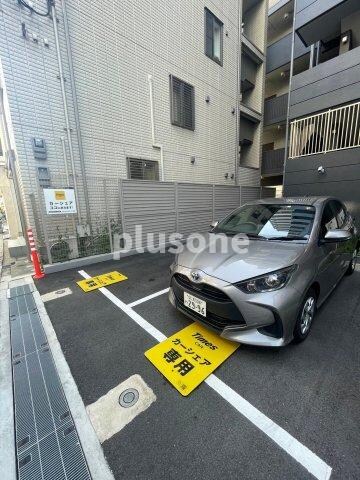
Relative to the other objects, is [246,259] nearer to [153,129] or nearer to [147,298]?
[147,298]

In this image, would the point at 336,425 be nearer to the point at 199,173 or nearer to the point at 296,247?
the point at 296,247

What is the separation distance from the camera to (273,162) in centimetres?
1148

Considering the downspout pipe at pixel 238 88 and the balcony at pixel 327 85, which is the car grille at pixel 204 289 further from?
the downspout pipe at pixel 238 88

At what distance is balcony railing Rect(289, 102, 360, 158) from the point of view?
21.4ft

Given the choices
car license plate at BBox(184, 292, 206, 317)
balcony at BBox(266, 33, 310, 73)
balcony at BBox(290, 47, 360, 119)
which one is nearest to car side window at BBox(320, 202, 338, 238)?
car license plate at BBox(184, 292, 206, 317)

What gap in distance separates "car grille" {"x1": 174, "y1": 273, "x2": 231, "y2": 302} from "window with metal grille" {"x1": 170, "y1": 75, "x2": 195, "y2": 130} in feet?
21.5

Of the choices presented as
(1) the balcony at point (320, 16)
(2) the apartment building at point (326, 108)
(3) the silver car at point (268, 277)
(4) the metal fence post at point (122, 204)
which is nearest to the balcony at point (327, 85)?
(2) the apartment building at point (326, 108)

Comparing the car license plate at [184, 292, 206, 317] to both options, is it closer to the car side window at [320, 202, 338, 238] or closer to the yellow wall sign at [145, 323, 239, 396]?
the yellow wall sign at [145, 323, 239, 396]

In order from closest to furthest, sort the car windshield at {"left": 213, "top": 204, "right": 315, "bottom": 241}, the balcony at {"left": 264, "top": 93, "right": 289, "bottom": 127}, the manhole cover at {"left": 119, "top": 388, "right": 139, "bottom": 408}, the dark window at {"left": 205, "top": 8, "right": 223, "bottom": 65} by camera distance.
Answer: the manhole cover at {"left": 119, "top": 388, "right": 139, "bottom": 408} → the car windshield at {"left": 213, "top": 204, "right": 315, "bottom": 241} → the dark window at {"left": 205, "top": 8, "right": 223, "bottom": 65} → the balcony at {"left": 264, "top": 93, "right": 289, "bottom": 127}

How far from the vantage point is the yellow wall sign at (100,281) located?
3.86 metres

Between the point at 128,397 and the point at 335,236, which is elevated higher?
the point at 335,236

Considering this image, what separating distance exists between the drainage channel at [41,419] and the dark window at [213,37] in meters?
10.3

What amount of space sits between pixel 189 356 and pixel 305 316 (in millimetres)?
1268

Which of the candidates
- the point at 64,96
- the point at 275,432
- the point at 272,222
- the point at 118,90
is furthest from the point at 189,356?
the point at 118,90
